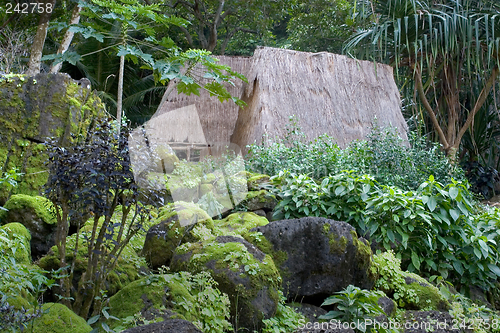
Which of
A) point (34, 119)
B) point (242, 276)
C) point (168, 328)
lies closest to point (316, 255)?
point (242, 276)

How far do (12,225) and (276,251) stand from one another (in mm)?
2127

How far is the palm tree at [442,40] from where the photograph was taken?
331 inches

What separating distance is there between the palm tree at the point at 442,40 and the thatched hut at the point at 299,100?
71 cm

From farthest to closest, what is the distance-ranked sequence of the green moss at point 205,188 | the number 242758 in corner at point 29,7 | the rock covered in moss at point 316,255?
the number 242758 in corner at point 29,7, the green moss at point 205,188, the rock covered in moss at point 316,255

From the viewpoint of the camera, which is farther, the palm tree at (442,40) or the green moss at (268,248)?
the palm tree at (442,40)

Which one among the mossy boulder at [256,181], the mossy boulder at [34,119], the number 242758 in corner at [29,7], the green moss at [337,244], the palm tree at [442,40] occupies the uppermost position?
the number 242758 in corner at [29,7]

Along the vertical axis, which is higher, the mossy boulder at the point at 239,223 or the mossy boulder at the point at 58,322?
the mossy boulder at the point at 239,223

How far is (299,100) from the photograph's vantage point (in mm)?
7836

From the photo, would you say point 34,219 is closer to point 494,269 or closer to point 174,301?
point 174,301

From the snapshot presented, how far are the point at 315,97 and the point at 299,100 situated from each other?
363 mm

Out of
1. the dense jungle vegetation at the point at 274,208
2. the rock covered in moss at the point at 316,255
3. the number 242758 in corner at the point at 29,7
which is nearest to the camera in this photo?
the dense jungle vegetation at the point at 274,208

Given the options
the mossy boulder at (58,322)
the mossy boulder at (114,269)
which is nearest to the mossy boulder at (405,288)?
the mossy boulder at (114,269)

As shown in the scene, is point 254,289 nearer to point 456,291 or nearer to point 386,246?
point 386,246

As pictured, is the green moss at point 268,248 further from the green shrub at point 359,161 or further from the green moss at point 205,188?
the green shrub at point 359,161
